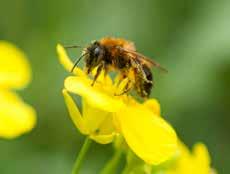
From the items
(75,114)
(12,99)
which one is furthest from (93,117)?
(12,99)

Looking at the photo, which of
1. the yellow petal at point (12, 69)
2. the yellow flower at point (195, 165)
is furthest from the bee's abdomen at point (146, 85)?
the yellow petal at point (12, 69)

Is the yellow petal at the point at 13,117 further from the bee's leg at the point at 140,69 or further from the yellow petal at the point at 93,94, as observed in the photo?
the bee's leg at the point at 140,69

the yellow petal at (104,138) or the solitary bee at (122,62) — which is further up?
the solitary bee at (122,62)

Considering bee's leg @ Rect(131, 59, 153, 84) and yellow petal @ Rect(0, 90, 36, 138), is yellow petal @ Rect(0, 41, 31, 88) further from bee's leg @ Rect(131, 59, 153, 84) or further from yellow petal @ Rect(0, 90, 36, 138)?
bee's leg @ Rect(131, 59, 153, 84)

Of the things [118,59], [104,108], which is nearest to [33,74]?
[118,59]

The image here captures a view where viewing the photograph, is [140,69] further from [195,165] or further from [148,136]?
[195,165]

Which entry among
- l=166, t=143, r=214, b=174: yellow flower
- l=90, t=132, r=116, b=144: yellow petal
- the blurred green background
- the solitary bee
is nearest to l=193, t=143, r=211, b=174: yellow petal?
l=166, t=143, r=214, b=174: yellow flower
